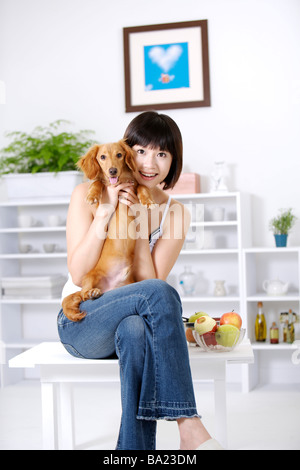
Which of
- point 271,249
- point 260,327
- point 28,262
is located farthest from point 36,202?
point 260,327

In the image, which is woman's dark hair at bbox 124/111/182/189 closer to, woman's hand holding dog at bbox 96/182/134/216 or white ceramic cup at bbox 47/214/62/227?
woman's hand holding dog at bbox 96/182/134/216

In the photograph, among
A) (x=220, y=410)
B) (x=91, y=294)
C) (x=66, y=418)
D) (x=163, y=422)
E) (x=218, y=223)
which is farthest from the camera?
(x=218, y=223)

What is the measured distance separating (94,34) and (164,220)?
2258 mm

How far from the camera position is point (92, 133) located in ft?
13.2

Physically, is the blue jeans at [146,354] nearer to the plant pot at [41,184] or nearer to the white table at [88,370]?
the white table at [88,370]

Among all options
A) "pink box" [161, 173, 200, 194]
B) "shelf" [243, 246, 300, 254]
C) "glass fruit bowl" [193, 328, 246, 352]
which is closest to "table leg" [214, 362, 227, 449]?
"glass fruit bowl" [193, 328, 246, 352]

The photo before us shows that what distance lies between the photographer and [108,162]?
2.00 metres

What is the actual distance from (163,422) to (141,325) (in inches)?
52.4

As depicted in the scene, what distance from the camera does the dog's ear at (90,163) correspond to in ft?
6.66

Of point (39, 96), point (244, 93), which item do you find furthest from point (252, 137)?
point (39, 96)

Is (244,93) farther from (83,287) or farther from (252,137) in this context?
(83,287)

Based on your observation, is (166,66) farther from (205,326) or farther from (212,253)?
(205,326)

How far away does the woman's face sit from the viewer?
7.00 ft

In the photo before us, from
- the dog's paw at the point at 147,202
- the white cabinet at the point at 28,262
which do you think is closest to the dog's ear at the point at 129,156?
the dog's paw at the point at 147,202
